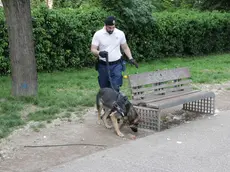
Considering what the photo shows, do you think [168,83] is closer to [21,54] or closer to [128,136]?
Answer: [128,136]

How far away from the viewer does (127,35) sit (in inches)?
603

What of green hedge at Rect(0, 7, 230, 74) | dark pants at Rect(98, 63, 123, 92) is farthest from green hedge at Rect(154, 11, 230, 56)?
dark pants at Rect(98, 63, 123, 92)

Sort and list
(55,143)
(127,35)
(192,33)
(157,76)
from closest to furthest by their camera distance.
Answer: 1. (55,143)
2. (157,76)
3. (127,35)
4. (192,33)

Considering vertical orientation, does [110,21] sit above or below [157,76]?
above

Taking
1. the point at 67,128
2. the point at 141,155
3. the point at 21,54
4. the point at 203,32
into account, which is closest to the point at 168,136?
the point at 141,155

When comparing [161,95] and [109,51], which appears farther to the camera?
[161,95]

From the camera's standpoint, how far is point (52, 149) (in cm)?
599

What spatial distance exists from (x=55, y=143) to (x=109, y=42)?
203 centimetres

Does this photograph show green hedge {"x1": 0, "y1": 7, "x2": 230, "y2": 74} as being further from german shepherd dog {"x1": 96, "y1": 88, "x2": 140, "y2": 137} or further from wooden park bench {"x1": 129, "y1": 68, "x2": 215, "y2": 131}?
german shepherd dog {"x1": 96, "y1": 88, "x2": 140, "y2": 137}

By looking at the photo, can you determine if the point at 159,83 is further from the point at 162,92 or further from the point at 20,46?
the point at 20,46

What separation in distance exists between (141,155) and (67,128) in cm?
174

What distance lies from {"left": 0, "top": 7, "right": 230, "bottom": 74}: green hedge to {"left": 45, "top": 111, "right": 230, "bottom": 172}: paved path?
658cm

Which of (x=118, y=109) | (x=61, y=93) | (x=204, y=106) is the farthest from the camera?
(x=61, y=93)

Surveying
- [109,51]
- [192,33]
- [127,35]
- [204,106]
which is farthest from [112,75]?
[192,33]
